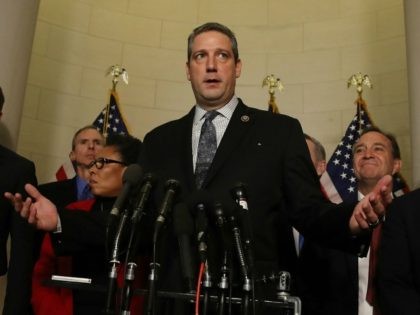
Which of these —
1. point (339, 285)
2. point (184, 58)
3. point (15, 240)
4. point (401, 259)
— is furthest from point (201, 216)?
point (184, 58)

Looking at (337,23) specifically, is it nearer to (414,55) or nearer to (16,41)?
(414,55)

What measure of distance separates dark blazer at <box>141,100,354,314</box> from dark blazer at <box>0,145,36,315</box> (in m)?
0.80

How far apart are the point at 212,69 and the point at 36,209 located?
932 mm

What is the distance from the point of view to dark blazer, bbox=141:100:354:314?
94.5 inches

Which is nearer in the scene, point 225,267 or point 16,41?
point 225,267

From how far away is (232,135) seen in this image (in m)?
2.65

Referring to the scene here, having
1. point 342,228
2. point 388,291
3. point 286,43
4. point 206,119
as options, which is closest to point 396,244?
point 388,291

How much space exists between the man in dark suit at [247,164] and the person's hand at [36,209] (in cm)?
44

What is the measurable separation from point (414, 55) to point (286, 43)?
103 inches

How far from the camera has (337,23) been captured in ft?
23.7

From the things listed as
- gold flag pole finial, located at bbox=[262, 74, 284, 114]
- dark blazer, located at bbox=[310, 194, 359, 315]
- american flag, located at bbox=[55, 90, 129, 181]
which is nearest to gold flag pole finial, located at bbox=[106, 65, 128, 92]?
american flag, located at bbox=[55, 90, 129, 181]

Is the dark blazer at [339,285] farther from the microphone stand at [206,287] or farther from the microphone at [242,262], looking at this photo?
the microphone stand at [206,287]

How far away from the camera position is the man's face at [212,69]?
274 cm

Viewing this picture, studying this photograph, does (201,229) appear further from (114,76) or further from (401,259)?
(114,76)
